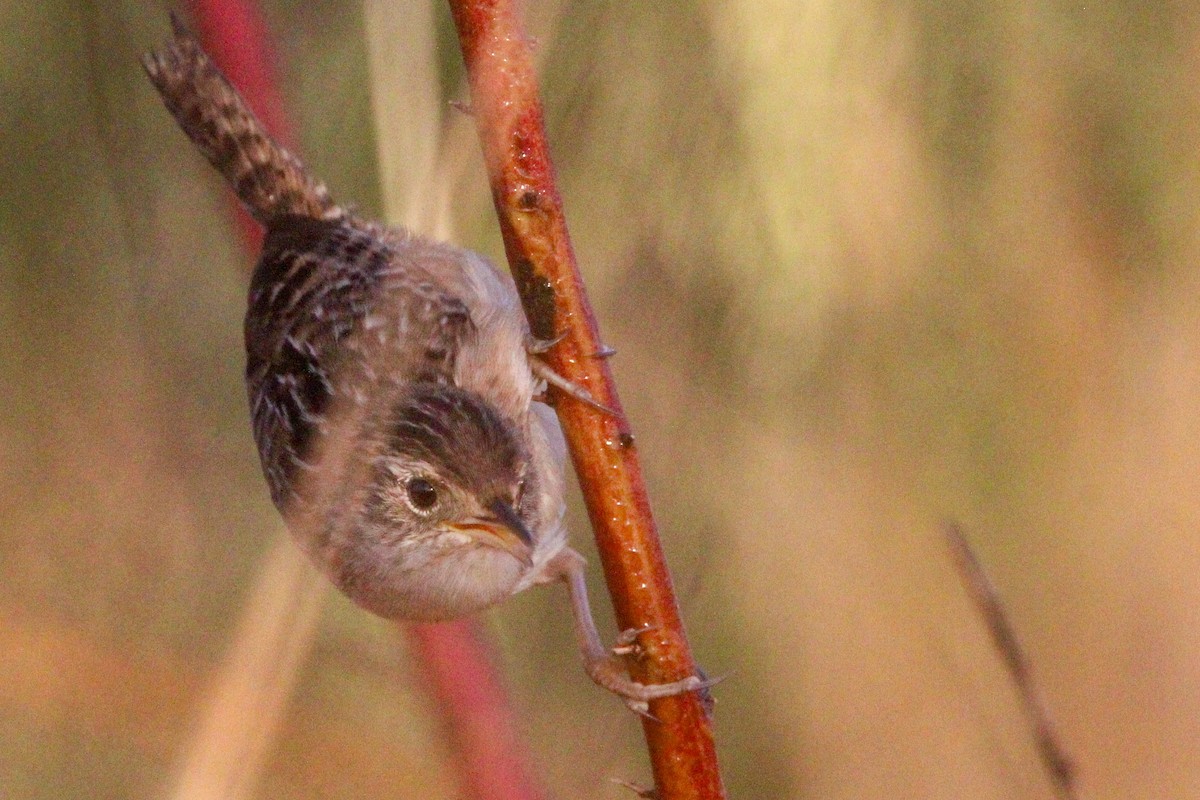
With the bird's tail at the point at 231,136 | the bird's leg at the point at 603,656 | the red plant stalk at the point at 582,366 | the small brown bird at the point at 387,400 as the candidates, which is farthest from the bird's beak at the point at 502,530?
the bird's tail at the point at 231,136

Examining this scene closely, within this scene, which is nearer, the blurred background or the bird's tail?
the blurred background

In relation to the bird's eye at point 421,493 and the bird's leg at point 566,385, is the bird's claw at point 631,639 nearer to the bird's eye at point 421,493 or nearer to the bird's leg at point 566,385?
the bird's leg at point 566,385

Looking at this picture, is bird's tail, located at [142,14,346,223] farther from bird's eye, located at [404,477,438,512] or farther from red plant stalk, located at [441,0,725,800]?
red plant stalk, located at [441,0,725,800]

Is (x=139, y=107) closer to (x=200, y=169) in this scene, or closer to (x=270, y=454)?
(x=200, y=169)

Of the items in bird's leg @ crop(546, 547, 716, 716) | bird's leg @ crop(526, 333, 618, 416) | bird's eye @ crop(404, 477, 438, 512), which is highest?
bird's leg @ crop(526, 333, 618, 416)

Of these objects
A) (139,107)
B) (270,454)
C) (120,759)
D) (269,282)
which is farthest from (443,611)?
(139,107)

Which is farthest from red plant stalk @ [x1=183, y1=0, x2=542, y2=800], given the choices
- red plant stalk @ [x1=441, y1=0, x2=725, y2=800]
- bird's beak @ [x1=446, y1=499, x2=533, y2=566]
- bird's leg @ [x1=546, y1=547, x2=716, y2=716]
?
red plant stalk @ [x1=441, y1=0, x2=725, y2=800]

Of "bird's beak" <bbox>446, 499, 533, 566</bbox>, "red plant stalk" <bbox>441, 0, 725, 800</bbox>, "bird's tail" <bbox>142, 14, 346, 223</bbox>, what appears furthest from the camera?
"bird's tail" <bbox>142, 14, 346, 223</bbox>
